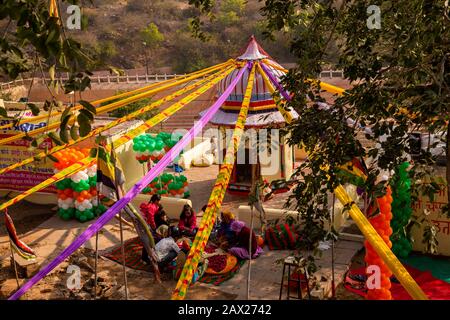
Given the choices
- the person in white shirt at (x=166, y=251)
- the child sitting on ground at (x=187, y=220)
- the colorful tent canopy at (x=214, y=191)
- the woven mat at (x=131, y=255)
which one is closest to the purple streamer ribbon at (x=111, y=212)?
the colorful tent canopy at (x=214, y=191)

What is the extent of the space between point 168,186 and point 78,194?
220 centimetres

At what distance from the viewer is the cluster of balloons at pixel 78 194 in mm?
11930

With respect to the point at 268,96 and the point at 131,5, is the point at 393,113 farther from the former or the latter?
the point at 131,5

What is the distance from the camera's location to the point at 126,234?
37.9 feet

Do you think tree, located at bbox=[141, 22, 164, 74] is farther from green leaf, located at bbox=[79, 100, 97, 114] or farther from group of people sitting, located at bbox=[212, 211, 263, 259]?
green leaf, located at bbox=[79, 100, 97, 114]

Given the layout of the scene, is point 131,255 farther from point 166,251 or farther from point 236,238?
point 236,238

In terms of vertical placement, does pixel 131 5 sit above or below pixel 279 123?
above

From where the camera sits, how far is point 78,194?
12.0 meters

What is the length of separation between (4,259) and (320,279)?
6.26 metres

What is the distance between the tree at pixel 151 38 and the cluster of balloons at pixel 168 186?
35.3 m

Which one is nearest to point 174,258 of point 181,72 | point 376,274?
point 376,274

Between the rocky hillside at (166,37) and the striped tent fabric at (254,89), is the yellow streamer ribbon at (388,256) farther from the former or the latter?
the rocky hillside at (166,37)

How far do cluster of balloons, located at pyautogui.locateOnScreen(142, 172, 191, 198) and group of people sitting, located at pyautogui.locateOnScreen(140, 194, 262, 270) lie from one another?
6.96 ft

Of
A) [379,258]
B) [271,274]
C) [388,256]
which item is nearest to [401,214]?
[379,258]
